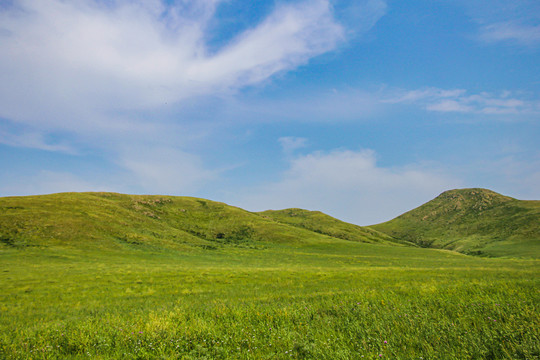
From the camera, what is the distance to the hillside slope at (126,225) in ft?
196

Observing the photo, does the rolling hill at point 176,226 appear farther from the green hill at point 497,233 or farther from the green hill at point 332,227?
the green hill at point 332,227

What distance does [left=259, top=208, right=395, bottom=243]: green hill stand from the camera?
139 metres

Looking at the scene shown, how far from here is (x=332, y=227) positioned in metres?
160

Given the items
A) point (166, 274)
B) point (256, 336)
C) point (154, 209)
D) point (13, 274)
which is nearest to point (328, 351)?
point (256, 336)

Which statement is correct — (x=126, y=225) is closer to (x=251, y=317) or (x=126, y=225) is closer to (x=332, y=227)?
(x=251, y=317)

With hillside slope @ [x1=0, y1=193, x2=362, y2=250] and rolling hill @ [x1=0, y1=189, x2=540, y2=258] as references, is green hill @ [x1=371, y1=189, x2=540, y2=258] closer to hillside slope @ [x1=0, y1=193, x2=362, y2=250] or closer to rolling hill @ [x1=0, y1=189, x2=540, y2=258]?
rolling hill @ [x1=0, y1=189, x2=540, y2=258]

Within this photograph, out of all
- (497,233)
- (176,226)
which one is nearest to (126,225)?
(176,226)

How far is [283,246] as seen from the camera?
96.1m

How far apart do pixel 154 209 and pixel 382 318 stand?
407 ft

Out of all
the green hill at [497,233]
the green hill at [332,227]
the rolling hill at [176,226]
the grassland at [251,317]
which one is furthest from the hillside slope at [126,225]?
the green hill at [497,233]

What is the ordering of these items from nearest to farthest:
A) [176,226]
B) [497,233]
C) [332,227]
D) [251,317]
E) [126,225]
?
[251,317] < [126,225] < [176,226] < [497,233] < [332,227]

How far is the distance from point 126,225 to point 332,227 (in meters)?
112

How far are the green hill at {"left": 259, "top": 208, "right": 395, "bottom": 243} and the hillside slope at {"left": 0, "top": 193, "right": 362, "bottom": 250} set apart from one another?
34.8m

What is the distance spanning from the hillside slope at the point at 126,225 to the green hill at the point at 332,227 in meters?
34.8
